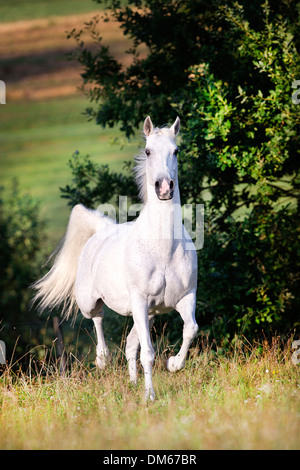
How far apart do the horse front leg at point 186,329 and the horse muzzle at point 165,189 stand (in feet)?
3.15

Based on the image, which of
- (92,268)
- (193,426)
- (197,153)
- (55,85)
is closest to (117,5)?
(197,153)

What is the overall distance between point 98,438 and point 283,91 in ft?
19.3

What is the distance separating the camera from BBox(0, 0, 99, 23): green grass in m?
26.8

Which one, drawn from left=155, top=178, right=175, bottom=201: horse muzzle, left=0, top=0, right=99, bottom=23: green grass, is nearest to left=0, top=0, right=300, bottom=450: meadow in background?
left=155, top=178, right=175, bottom=201: horse muzzle

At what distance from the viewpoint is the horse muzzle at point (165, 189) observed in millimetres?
4648

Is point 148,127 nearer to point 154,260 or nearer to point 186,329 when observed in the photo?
point 154,260

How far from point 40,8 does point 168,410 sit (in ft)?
87.7

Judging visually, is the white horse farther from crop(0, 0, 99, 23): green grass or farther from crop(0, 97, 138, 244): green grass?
crop(0, 97, 138, 244): green grass

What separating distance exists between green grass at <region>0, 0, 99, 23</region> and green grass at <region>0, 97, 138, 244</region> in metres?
4.02

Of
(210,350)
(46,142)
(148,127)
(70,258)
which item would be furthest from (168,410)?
(46,142)

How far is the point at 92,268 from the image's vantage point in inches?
255

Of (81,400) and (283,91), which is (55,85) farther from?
(81,400)

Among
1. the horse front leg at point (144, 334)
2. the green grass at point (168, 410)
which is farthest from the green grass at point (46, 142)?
the horse front leg at point (144, 334)

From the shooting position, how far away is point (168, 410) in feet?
15.1
